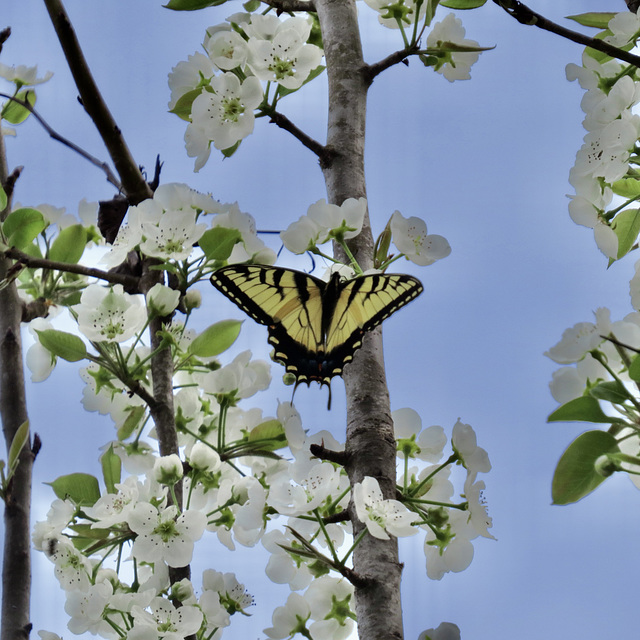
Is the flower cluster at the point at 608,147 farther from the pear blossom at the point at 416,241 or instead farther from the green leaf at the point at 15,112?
the green leaf at the point at 15,112

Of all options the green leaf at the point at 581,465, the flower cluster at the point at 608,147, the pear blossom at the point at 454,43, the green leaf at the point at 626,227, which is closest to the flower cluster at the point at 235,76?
the pear blossom at the point at 454,43

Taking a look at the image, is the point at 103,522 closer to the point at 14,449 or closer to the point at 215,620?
the point at 215,620

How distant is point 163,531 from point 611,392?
2.46 feet

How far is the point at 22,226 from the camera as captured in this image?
1.57 metres

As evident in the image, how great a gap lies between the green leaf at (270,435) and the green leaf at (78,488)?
12.0 inches

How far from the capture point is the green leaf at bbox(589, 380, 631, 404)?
3.01 feet

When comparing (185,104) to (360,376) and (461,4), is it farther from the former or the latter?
(360,376)

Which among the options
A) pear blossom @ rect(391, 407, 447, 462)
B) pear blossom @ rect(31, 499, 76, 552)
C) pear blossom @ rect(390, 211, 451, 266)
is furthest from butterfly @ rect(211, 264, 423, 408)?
pear blossom @ rect(31, 499, 76, 552)

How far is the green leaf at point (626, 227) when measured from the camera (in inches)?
48.2

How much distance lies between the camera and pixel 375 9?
1.62 metres

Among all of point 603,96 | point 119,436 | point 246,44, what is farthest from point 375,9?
point 119,436

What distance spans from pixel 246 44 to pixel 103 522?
899 mm

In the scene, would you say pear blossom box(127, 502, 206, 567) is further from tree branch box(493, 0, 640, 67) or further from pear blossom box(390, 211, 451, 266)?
tree branch box(493, 0, 640, 67)

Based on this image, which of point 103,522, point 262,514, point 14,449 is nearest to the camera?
point 262,514
